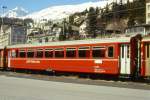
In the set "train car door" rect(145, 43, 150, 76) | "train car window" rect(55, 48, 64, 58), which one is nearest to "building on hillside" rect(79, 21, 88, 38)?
"train car window" rect(55, 48, 64, 58)

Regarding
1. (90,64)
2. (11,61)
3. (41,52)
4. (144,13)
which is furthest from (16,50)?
(144,13)

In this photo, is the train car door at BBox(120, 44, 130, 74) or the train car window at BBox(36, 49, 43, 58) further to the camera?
the train car window at BBox(36, 49, 43, 58)

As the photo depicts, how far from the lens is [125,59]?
26.3m

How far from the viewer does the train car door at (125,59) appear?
26.1 metres

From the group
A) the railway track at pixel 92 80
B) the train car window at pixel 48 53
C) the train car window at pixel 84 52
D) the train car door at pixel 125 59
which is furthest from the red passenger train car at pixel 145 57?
the train car window at pixel 48 53

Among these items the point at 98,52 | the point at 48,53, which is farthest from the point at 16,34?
the point at 98,52

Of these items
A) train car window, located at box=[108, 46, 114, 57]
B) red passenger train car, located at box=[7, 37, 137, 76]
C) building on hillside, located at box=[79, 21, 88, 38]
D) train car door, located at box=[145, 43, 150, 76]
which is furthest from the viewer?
building on hillside, located at box=[79, 21, 88, 38]

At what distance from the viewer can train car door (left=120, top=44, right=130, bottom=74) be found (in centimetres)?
2609

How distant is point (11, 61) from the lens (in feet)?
139

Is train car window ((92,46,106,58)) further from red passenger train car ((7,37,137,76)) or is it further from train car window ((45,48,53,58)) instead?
train car window ((45,48,53,58))

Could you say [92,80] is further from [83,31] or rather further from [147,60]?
[83,31]

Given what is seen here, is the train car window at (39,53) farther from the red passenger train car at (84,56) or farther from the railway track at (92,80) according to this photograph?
the railway track at (92,80)

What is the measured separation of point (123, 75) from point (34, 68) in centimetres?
1301

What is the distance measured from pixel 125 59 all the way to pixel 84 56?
14.1 feet
